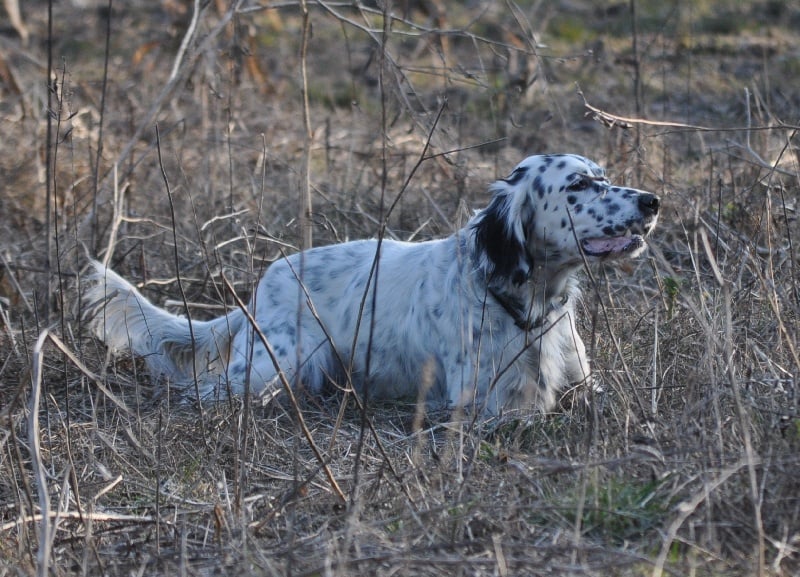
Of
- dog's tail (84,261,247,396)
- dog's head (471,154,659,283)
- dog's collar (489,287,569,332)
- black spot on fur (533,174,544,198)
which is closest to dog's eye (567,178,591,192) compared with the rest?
dog's head (471,154,659,283)

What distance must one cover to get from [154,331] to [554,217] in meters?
1.67

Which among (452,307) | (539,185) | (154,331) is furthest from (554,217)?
(154,331)

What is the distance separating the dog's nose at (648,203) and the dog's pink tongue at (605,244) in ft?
0.36

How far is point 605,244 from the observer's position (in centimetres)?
382

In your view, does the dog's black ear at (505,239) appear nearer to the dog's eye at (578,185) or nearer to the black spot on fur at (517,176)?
the black spot on fur at (517,176)

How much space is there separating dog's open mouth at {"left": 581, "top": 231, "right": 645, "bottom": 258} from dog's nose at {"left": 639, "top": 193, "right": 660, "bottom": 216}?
91 mm

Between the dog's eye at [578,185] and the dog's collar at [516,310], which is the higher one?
the dog's eye at [578,185]

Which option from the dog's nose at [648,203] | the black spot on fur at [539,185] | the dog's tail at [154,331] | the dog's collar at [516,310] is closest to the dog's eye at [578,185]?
the black spot on fur at [539,185]

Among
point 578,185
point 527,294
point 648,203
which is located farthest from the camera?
point 527,294

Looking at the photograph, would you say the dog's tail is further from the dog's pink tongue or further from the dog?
the dog's pink tongue

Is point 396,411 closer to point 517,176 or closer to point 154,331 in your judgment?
point 517,176

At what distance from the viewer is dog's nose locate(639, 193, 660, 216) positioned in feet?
12.4

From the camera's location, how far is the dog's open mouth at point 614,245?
3.75m

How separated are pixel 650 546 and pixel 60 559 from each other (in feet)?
4.46
